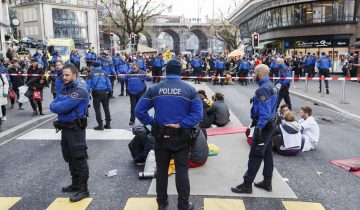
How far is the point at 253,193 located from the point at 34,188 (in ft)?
11.0

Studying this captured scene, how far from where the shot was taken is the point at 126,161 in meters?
7.25

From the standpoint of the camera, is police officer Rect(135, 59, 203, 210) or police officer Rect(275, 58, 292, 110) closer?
police officer Rect(135, 59, 203, 210)

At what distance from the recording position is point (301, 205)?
5.26m

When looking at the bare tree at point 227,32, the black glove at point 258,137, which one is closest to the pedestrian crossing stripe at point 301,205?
the black glove at point 258,137

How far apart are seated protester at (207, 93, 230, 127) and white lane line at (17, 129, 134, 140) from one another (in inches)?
87.5

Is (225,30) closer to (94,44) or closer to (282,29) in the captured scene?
(94,44)

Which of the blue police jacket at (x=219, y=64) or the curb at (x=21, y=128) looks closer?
the curb at (x=21, y=128)

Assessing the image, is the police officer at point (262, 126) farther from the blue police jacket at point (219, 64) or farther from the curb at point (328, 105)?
the blue police jacket at point (219, 64)

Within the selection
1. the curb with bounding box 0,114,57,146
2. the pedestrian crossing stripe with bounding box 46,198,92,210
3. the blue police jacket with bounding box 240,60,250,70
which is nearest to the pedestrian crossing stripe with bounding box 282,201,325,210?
the pedestrian crossing stripe with bounding box 46,198,92,210

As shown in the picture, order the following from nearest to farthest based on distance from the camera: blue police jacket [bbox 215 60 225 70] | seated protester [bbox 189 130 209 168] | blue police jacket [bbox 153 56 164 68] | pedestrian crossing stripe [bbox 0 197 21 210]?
pedestrian crossing stripe [bbox 0 197 21 210], seated protester [bbox 189 130 209 168], blue police jacket [bbox 153 56 164 68], blue police jacket [bbox 215 60 225 70]

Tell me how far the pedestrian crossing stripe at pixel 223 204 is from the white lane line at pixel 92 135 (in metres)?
4.14

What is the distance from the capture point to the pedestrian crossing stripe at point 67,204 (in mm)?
5133

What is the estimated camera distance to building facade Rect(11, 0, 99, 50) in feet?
182

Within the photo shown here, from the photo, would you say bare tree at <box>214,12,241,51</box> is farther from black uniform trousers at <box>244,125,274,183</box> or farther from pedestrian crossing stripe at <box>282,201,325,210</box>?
pedestrian crossing stripe at <box>282,201,325,210</box>
